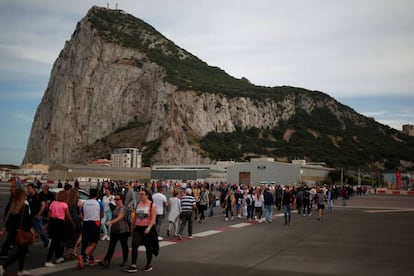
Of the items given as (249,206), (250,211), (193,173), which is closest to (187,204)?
(249,206)

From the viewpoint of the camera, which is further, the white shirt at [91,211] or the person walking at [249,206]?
the person walking at [249,206]

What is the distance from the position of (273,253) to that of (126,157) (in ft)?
319

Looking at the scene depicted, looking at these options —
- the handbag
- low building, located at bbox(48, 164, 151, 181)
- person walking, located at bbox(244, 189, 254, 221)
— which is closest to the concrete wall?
low building, located at bbox(48, 164, 151, 181)

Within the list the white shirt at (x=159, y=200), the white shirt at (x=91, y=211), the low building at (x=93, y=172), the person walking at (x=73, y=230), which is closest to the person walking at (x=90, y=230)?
the white shirt at (x=91, y=211)

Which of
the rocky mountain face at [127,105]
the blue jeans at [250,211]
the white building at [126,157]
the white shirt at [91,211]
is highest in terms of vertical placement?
the rocky mountain face at [127,105]

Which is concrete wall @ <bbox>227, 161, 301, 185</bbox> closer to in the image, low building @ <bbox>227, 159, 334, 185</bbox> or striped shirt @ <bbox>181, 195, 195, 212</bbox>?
low building @ <bbox>227, 159, 334, 185</bbox>

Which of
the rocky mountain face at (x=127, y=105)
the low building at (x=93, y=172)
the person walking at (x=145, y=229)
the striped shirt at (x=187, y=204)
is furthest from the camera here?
the rocky mountain face at (x=127, y=105)

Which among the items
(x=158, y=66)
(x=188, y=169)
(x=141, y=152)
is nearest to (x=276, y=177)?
(x=188, y=169)

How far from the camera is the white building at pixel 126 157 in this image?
4053 inches

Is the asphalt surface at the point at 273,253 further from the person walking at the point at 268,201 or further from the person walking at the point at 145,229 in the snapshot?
the person walking at the point at 268,201

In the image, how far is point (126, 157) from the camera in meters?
106

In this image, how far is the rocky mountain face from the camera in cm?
11275

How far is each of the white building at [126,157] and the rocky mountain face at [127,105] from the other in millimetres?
3681

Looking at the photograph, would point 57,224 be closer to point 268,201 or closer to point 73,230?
point 73,230
